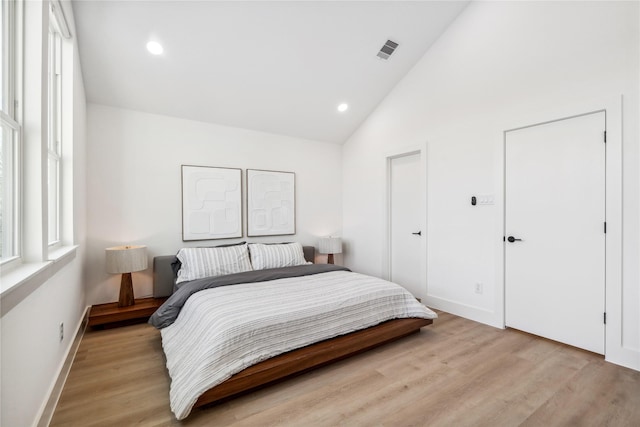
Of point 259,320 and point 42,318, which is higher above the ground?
point 42,318

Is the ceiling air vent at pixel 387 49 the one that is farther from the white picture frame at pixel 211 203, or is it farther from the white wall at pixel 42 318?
the white wall at pixel 42 318

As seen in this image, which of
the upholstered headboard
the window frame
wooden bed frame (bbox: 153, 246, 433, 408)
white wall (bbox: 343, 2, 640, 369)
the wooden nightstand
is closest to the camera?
wooden bed frame (bbox: 153, 246, 433, 408)

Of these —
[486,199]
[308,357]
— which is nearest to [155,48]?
[308,357]

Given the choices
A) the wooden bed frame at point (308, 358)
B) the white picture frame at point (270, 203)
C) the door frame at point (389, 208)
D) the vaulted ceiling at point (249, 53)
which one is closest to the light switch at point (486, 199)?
the door frame at point (389, 208)

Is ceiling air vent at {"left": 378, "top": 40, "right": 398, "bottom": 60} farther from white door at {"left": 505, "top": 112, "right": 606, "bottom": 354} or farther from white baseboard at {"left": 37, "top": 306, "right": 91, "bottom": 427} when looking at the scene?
white baseboard at {"left": 37, "top": 306, "right": 91, "bottom": 427}

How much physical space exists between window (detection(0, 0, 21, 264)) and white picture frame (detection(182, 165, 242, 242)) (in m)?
2.23

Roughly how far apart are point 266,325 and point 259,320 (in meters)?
0.06

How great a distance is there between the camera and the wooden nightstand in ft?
9.25

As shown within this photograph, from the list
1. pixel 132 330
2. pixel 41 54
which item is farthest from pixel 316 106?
pixel 132 330

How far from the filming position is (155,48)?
2754 millimetres

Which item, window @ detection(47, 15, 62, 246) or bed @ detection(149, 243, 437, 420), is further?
window @ detection(47, 15, 62, 246)

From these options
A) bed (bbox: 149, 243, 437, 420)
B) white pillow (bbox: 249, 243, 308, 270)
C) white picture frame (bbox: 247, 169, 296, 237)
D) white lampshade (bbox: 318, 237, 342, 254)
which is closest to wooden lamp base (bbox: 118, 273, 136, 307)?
bed (bbox: 149, 243, 437, 420)

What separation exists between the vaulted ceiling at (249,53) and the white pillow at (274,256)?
1.77 metres

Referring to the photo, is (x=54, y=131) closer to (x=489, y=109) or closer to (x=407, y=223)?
(x=407, y=223)
